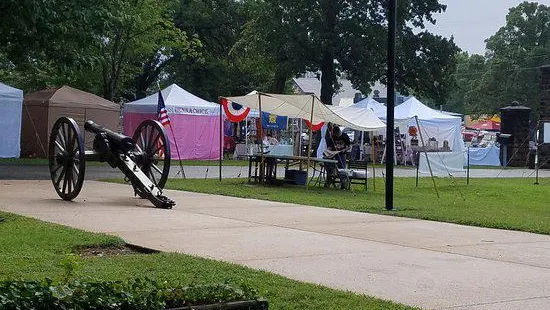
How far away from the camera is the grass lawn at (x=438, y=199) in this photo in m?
13.9

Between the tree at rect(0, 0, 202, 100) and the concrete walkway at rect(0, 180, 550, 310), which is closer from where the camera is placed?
the concrete walkway at rect(0, 180, 550, 310)

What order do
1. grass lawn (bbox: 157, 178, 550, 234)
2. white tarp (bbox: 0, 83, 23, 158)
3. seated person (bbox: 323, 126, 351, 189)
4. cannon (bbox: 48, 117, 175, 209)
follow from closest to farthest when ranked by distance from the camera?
grass lawn (bbox: 157, 178, 550, 234) → cannon (bbox: 48, 117, 175, 209) → seated person (bbox: 323, 126, 351, 189) → white tarp (bbox: 0, 83, 23, 158)

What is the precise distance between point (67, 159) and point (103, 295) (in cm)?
1057

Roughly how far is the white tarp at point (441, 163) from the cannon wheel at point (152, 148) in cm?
879

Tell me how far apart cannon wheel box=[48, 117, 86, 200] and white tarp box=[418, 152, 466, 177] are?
10.6m

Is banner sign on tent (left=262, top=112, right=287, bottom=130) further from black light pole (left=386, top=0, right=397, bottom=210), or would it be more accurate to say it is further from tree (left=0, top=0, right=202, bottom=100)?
black light pole (left=386, top=0, right=397, bottom=210)

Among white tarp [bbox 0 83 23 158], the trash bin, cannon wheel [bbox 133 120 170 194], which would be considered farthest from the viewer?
white tarp [bbox 0 83 23 158]

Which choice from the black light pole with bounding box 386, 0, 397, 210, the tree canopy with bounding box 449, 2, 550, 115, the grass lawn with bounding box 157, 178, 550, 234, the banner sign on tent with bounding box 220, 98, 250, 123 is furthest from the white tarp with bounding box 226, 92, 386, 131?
the tree canopy with bounding box 449, 2, 550, 115

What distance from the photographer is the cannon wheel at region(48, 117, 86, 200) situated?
14289mm

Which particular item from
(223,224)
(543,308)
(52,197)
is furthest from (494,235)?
(52,197)

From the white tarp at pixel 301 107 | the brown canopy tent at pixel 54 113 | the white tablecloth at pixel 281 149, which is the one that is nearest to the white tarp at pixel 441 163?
the white tarp at pixel 301 107

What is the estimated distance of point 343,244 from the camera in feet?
33.2

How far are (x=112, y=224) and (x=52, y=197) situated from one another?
4403mm

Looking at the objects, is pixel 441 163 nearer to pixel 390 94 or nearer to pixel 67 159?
pixel 390 94
